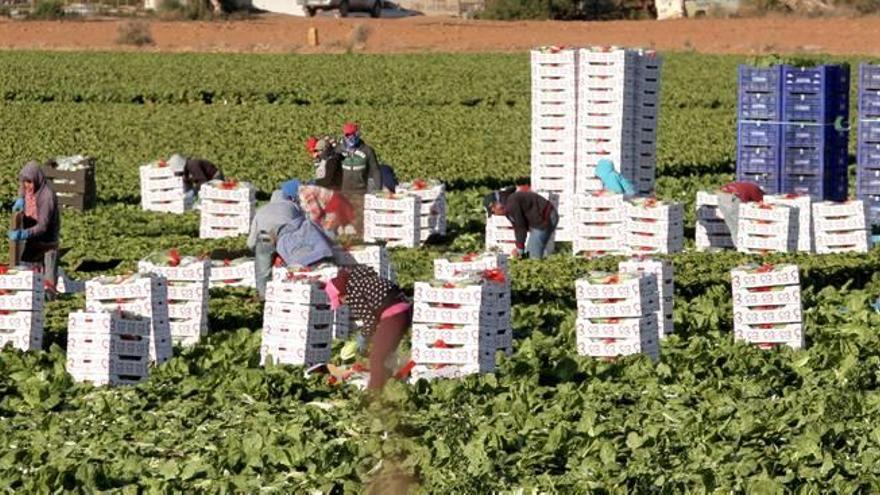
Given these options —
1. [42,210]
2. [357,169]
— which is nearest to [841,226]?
[357,169]

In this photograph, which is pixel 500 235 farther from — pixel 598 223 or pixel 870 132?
pixel 870 132

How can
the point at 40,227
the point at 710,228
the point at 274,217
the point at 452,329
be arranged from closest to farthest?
the point at 452,329 → the point at 274,217 → the point at 40,227 → the point at 710,228

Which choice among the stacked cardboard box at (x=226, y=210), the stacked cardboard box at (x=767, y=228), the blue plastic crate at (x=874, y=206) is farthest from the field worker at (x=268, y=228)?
the blue plastic crate at (x=874, y=206)

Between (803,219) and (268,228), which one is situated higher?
(268,228)

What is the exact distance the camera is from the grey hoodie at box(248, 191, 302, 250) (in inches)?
928

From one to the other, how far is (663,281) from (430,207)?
822 centimetres

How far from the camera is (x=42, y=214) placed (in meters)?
25.4

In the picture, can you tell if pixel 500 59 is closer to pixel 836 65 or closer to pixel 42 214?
pixel 836 65

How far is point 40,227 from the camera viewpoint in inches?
997

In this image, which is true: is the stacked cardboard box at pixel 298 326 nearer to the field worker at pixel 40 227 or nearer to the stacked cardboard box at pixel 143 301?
the stacked cardboard box at pixel 143 301

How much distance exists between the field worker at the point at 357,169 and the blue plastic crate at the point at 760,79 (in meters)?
5.19

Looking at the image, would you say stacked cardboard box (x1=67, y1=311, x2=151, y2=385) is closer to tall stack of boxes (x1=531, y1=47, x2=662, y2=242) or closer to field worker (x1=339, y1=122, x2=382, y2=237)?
field worker (x1=339, y1=122, x2=382, y2=237)

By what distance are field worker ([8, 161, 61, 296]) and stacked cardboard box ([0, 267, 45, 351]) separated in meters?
3.67

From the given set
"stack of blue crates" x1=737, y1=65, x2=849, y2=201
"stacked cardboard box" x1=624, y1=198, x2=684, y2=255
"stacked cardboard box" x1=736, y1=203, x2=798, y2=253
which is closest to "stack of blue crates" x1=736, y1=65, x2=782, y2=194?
"stack of blue crates" x1=737, y1=65, x2=849, y2=201
